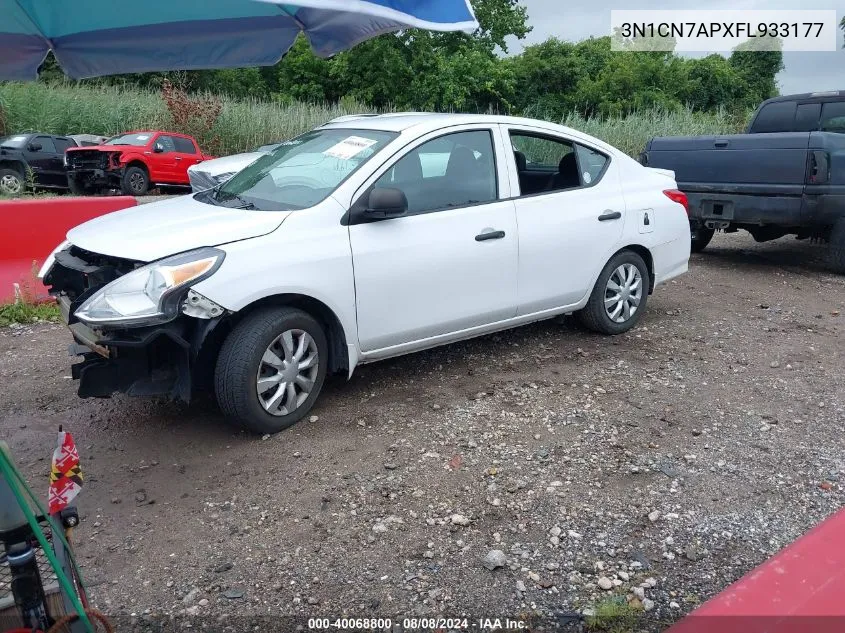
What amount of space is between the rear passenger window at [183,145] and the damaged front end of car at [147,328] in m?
14.6

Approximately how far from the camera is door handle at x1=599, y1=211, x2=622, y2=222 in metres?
5.48

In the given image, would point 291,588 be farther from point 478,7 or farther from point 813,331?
point 478,7

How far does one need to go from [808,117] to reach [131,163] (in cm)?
1331

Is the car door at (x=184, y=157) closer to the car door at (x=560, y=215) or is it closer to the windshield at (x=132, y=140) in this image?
the windshield at (x=132, y=140)

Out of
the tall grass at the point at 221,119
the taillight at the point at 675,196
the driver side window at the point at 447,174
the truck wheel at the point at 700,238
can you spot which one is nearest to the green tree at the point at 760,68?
the tall grass at the point at 221,119

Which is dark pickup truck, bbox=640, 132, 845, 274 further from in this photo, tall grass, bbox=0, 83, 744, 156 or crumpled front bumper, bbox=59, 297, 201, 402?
tall grass, bbox=0, 83, 744, 156

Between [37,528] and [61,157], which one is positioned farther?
[61,157]

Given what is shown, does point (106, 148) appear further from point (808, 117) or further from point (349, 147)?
point (808, 117)

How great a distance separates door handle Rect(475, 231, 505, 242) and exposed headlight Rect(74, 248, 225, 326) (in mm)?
1738

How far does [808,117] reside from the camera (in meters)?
9.24

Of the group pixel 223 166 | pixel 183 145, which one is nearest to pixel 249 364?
pixel 223 166

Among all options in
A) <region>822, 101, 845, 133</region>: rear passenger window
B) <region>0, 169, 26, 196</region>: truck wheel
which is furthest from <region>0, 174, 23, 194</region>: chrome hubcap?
<region>822, 101, 845, 133</region>: rear passenger window

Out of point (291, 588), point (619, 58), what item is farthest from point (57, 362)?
point (619, 58)

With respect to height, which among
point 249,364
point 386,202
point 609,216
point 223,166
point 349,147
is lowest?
point 249,364
